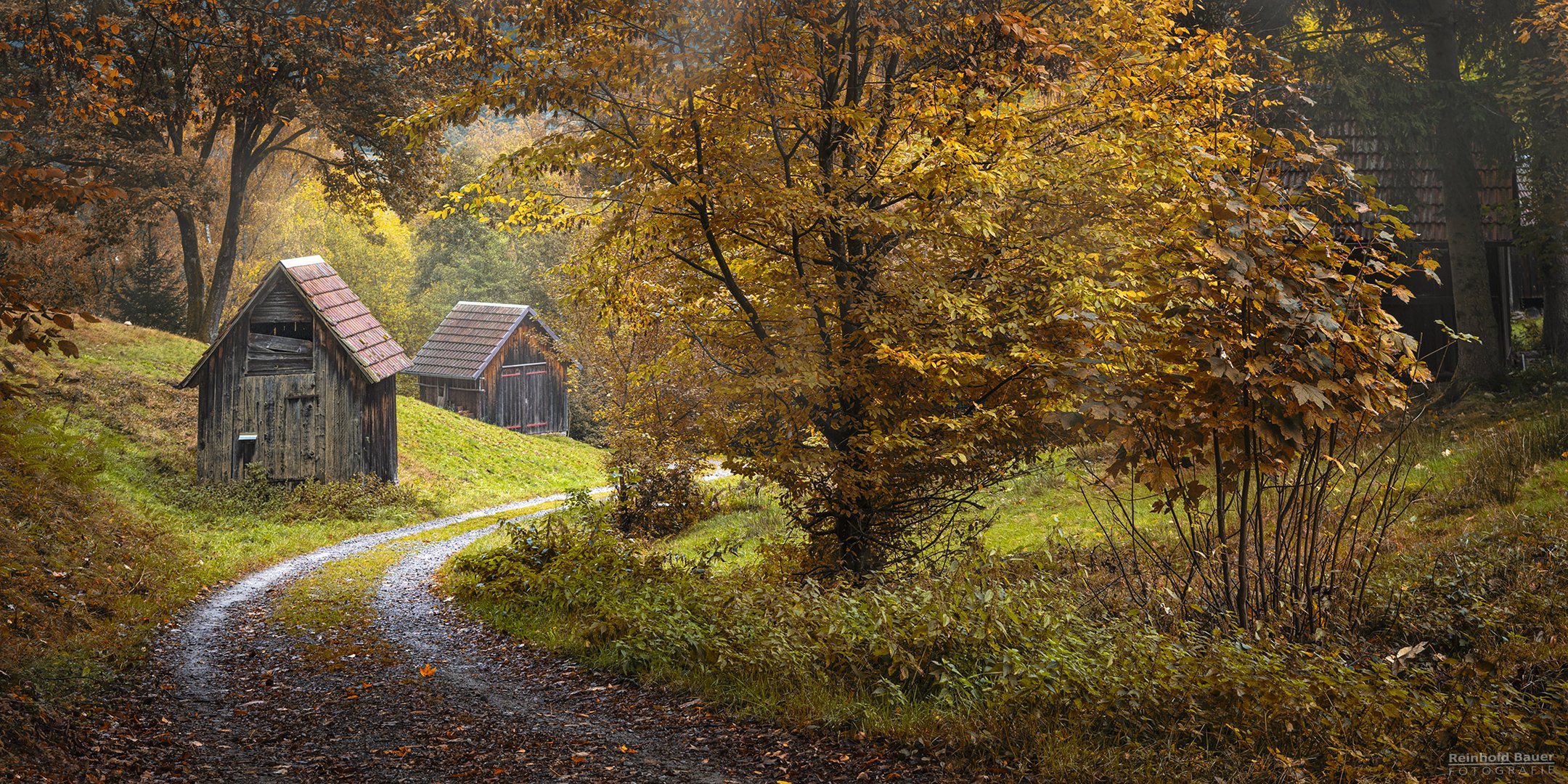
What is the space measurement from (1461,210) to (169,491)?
2350 cm

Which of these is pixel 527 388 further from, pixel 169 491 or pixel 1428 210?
pixel 1428 210

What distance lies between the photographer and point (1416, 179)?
1789cm

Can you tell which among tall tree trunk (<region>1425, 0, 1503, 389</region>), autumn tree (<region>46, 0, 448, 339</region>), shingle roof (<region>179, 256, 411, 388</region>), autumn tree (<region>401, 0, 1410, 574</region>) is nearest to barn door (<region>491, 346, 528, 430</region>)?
autumn tree (<region>46, 0, 448, 339</region>)

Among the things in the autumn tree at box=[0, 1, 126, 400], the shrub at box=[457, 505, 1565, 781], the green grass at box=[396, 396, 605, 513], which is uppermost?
the autumn tree at box=[0, 1, 126, 400]

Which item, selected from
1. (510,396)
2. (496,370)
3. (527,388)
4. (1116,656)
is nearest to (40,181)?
(1116,656)

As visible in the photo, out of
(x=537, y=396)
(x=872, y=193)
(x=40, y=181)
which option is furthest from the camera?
(x=537, y=396)

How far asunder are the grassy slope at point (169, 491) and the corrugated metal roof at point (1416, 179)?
17967 millimetres

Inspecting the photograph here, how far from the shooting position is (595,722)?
22.3 feet

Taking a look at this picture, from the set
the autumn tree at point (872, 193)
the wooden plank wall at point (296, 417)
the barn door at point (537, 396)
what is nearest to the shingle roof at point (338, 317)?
the wooden plank wall at point (296, 417)

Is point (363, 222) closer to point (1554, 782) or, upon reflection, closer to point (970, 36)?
point (970, 36)

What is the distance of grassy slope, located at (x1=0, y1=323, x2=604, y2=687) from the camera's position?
933cm

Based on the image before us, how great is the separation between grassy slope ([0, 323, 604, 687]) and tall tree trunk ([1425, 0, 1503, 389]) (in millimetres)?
17989

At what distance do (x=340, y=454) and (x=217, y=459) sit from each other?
2.35 m

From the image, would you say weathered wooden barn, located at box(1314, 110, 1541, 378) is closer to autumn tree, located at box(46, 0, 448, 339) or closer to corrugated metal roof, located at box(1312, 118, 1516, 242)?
corrugated metal roof, located at box(1312, 118, 1516, 242)
